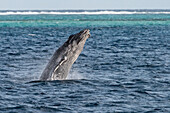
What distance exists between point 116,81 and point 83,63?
27.5 ft

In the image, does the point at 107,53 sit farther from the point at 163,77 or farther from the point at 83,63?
the point at 163,77

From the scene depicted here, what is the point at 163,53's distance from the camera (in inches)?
1348

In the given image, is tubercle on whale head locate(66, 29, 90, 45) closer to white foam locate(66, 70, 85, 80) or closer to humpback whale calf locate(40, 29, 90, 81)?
humpback whale calf locate(40, 29, 90, 81)

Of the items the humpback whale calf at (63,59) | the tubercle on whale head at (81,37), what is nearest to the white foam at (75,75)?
the humpback whale calf at (63,59)

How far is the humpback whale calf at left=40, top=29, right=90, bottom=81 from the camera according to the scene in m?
19.5

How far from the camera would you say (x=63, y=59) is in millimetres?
19531

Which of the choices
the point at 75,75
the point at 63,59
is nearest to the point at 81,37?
the point at 63,59

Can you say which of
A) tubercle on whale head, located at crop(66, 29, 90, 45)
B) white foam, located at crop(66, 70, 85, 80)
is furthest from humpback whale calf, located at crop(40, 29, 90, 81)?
white foam, located at crop(66, 70, 85, 80)

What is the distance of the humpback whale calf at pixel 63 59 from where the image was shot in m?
19.5

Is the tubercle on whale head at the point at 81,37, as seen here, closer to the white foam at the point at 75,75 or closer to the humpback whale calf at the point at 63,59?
the humpback whale calf at the point at 63,59

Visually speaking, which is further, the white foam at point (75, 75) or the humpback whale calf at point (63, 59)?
the white foam at point (75, 75)

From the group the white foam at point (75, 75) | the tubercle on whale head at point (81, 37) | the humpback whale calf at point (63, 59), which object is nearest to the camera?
the humpback whale calf at point (63, 59)

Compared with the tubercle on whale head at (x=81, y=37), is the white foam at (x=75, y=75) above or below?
below

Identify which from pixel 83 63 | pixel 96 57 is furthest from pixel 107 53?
pixel 83 63
